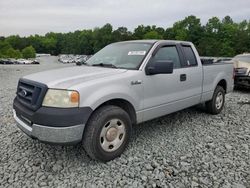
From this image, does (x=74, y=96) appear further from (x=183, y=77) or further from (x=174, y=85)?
(x=183, y=77)

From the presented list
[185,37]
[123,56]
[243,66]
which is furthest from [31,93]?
[185,37]

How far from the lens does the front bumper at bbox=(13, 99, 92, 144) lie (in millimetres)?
2779

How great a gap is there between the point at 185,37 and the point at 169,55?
240ft

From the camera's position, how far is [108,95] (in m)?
3.11

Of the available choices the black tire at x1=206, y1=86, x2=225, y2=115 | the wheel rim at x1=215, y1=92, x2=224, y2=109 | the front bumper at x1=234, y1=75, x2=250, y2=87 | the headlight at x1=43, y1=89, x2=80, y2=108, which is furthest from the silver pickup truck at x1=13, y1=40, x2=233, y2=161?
the front bumper at x1=234, y1=75, x2=250, y2=87

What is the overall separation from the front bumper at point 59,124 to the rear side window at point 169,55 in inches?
71.4

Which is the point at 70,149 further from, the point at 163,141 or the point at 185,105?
the point at 185,105

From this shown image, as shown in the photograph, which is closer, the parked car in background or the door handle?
the door handle

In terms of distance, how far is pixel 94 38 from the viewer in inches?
3802

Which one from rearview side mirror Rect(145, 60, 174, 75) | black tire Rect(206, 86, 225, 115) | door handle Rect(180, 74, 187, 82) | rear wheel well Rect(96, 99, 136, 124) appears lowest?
black tire Rect(206, 86, 225, 115)

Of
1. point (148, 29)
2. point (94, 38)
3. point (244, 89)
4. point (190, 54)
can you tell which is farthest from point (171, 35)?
point (190, 54)

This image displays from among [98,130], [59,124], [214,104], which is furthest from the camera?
[214,104]

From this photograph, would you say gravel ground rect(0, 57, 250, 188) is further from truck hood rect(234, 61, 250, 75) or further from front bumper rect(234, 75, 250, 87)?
truck hood rect(234, 61, 250, 75)

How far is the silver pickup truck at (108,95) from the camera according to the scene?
A: 283 cm
